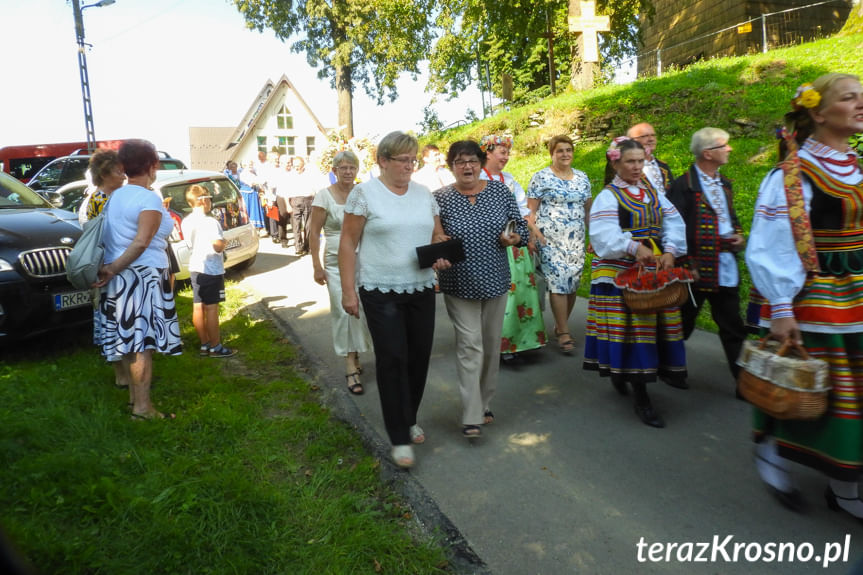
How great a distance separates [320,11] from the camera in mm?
31219

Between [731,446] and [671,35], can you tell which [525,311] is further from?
[671,35]

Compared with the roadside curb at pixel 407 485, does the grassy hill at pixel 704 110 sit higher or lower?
higher

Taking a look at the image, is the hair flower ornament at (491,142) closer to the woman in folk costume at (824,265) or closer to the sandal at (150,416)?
the woman in folk costume at (824,265)

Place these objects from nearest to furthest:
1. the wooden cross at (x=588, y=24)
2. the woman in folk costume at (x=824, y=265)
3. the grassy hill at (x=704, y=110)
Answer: the woman in folk costume at (x=824, y=265)
the grassy hill at (x=704, y=110)
the wooden cross at (x=588, y=24)

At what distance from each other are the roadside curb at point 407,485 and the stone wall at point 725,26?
19.7m

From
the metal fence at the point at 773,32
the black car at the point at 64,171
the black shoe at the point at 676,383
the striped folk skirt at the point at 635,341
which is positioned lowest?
the black shoe at the point at 676,383

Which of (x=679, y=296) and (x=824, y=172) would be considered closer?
(x=824, y=172)

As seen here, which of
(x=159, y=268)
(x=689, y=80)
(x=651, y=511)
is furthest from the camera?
(x=689, y=80)

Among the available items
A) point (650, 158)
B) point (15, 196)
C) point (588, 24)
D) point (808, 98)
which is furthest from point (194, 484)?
point (588, 24)

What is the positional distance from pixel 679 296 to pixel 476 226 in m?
1.46

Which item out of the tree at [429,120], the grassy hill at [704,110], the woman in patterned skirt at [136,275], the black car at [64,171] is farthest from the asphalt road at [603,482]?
the tree at [429,120]

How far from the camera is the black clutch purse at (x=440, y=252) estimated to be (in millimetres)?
4035

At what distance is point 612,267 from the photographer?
15.3ft

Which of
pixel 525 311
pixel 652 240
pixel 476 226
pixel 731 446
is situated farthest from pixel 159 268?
pixel 731 446
